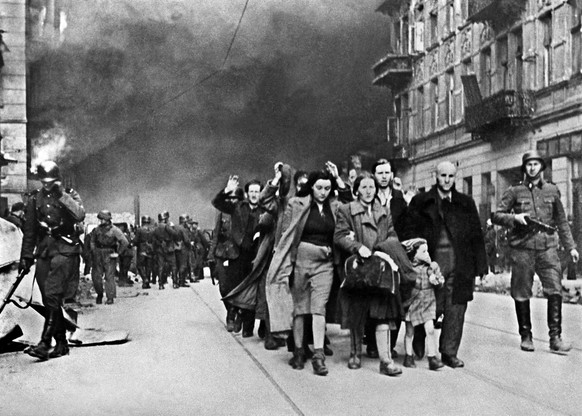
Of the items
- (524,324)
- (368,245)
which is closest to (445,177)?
(368,245)

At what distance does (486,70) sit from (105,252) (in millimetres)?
11931

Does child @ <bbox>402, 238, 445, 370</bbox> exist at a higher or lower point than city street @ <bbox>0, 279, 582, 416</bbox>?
higher

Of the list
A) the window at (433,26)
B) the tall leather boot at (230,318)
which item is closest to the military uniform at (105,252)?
the tall leather boot at (230,318)

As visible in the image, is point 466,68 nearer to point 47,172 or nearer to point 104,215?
point 104,215

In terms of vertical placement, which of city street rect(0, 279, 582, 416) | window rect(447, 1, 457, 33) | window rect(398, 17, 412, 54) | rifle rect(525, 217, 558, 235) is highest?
window rect(447, 1, 457, 33)

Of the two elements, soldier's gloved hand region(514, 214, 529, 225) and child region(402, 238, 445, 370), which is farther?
soldier's gloved hand region(514, 214, 529, 225)

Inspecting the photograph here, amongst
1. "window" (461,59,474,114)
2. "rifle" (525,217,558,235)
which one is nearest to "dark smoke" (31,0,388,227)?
"window" (461,59,474,114)

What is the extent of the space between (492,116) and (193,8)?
904cm

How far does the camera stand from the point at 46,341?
820 centimetres

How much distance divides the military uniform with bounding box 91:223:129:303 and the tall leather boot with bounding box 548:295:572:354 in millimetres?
9488

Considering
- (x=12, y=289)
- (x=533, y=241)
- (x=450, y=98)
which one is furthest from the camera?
(x=450, y=98)

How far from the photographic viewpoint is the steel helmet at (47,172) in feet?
27.6

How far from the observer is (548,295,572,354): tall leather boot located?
8.14 m

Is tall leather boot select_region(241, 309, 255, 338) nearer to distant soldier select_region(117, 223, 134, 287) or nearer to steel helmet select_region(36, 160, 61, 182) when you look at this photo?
steel helmet select_region(36, 160, 61, 182)
